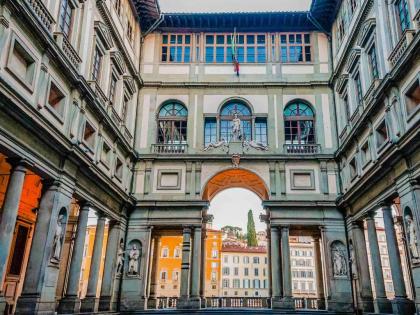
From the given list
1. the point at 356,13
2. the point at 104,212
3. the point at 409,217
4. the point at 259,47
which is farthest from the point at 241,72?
the point at 409,217

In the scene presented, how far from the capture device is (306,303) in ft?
86.0

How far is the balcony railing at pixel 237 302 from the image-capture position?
90.9 feet

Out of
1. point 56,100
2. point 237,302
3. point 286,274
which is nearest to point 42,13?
point 56,100

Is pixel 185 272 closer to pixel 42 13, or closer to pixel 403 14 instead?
pixel 42 13

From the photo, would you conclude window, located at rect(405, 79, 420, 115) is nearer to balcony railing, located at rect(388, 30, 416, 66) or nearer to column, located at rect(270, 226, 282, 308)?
balcony railing, located at rect(388, 30, 416, 66)

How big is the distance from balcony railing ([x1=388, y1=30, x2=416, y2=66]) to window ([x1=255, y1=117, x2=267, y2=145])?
10.7 meters

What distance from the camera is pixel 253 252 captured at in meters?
83.6

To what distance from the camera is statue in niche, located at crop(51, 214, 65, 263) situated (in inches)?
591

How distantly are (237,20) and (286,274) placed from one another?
17.4 meters

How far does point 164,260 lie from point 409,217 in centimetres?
5992

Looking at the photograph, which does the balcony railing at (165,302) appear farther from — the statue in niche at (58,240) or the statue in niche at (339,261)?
the statue in niche at (58,240)

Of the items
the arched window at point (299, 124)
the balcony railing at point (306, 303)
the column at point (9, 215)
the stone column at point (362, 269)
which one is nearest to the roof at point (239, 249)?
the balcony railing at point (306, 303)

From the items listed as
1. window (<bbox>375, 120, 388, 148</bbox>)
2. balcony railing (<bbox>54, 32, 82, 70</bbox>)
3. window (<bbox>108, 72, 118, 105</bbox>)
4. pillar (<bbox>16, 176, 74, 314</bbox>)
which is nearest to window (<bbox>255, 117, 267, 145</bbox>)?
window (<bbox>375, 120, 388, 148</bbox>)

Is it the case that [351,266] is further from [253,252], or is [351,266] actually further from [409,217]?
[253,252]
